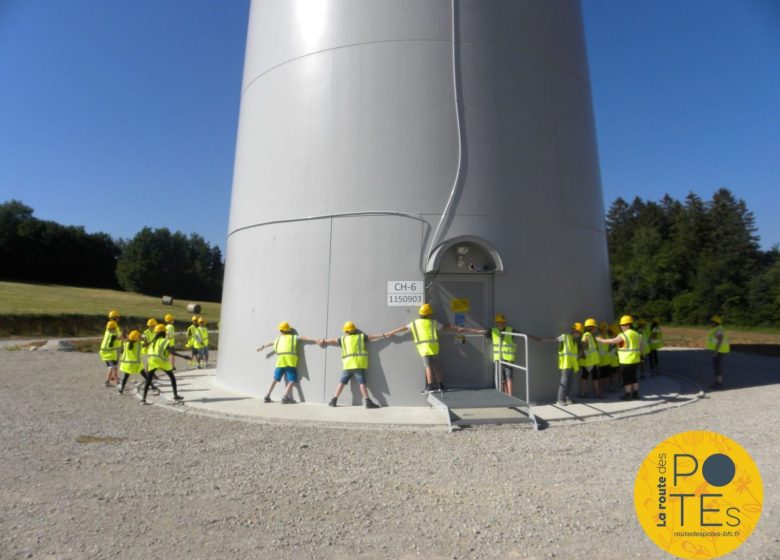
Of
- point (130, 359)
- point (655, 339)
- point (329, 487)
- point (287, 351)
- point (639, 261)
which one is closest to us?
point (329, 487)

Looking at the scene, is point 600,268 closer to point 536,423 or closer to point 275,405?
point 536,423

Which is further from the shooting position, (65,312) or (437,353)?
(65,312)

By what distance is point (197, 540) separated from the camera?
411 cm

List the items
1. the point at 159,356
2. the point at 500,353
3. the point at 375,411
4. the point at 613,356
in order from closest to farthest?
the point at 375,411
the point at 500,353
the point at 159,356
the point at 613,356

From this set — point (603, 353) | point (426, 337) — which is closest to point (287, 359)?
point (426, 337)

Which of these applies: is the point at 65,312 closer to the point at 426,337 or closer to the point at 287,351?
the point at 287,351

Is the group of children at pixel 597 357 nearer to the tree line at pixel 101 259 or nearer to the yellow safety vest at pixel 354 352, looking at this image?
the yellow safety vest at pixel 354 352

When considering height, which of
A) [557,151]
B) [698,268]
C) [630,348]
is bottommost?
[630,348]

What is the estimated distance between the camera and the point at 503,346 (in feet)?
30.8

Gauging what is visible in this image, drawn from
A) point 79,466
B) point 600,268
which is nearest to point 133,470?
point 79,466

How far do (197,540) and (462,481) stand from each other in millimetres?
2805

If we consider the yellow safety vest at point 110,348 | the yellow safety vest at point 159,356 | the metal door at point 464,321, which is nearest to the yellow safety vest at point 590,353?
the metal door at point 464,321

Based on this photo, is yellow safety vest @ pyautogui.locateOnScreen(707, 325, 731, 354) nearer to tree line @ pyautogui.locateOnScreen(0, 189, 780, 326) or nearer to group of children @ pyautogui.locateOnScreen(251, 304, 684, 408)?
group of children @ pyautogui.locateOnScreen(251, 304, 684, 408)

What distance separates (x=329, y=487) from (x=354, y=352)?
12.7 feet
